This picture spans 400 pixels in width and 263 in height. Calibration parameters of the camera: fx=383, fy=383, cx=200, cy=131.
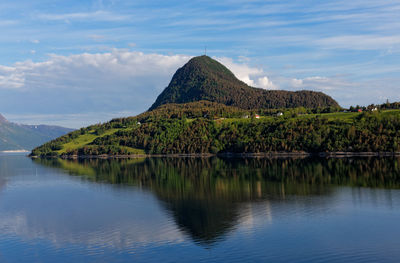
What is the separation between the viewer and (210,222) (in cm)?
6444

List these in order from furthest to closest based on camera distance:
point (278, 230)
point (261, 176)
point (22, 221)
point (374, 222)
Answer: point (261, 176)
point (22, 221)
point (374, 222)
point (278, 230)

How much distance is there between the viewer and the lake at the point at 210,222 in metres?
48.7

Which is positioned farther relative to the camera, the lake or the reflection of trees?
the reflection of trees

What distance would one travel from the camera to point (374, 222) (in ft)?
202

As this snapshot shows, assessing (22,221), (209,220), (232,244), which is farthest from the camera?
(22,221)

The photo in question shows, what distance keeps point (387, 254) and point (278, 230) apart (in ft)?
52.2

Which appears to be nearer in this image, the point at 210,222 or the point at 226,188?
the point at 210,222

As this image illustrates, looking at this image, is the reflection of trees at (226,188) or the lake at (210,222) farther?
the reflection of trees at (226,188)

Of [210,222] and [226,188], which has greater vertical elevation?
[226,188]

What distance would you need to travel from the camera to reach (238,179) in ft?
401

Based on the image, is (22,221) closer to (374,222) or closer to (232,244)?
(232,244)

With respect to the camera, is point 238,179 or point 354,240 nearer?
point 354,240

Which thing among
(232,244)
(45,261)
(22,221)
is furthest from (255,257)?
(22,221)

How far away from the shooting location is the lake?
160ft
